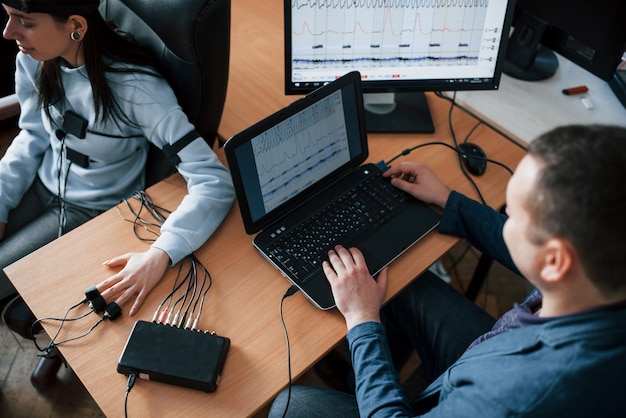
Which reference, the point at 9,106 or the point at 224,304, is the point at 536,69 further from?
the point at 9,106

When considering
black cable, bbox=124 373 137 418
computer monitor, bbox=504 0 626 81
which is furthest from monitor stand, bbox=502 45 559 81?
black cable, bbox=124 373 137 418

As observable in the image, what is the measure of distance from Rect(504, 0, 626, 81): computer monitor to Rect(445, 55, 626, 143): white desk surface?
2.2 inches

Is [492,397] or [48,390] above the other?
[492,397]

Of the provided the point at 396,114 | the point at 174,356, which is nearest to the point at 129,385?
the point at 174,356

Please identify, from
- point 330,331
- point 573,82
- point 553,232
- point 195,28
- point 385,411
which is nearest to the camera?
point 553,232

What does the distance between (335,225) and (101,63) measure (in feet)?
2.18

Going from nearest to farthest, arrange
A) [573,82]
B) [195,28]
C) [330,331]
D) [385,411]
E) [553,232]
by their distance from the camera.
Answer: [553,232], [385,411], [330,331], [195,28], [573,82]

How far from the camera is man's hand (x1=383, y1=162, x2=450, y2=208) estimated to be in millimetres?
1302

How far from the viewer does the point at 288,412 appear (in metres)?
1.15

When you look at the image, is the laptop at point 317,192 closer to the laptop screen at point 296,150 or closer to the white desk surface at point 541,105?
the laptop screen at point 296,150

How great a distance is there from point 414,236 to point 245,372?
491mm

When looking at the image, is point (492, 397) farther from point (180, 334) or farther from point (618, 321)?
point (180, 334)

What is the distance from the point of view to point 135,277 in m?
1.12

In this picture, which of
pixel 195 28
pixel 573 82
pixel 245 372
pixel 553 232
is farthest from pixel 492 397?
pixel 573 82
